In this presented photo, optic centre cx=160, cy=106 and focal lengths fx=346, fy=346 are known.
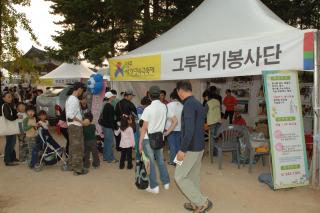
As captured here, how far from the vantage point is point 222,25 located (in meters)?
7.32

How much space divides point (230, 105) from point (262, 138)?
4593 mm

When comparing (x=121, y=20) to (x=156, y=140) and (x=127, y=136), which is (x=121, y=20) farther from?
(x=156, y=140)

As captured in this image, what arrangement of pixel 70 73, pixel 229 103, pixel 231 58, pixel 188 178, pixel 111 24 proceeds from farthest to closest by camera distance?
pixel 70 73, pixel 111 24, pixel 229 103, pixel 231 58, pixel 188 178

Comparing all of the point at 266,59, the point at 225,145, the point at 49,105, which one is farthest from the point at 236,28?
the point at 49,105

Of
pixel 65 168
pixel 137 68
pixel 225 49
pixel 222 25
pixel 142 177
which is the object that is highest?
pixel 222 25

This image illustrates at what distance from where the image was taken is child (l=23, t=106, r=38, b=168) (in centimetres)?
740

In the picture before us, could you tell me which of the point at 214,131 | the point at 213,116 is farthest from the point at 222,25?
the point at 214,131

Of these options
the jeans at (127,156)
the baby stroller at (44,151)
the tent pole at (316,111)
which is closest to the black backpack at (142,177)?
the jeans at (127,156)

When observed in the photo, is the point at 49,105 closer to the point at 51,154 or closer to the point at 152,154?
the point at 51,154

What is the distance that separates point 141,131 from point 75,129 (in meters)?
1.80

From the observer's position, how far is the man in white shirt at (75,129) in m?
6.56

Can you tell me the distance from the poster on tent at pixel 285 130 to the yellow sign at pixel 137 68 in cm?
270

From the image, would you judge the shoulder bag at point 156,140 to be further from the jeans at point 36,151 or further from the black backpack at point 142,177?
the jeans at point 36,151

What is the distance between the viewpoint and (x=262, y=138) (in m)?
6.82
